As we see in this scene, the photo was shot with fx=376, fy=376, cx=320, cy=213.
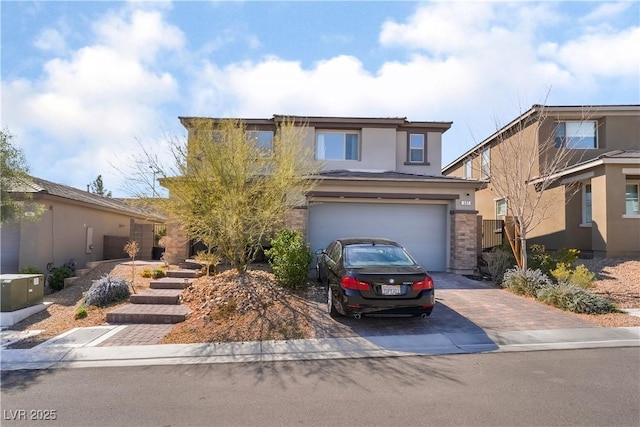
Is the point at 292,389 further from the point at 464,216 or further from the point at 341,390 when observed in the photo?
the point at 464,216

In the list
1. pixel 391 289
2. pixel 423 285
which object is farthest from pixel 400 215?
pixel 391 289

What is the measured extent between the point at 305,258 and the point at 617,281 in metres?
9.30

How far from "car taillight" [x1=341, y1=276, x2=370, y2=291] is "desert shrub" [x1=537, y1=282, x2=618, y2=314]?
5194 millimetres

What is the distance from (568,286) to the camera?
29.4ft

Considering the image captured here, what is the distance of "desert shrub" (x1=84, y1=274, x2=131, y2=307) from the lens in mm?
8852

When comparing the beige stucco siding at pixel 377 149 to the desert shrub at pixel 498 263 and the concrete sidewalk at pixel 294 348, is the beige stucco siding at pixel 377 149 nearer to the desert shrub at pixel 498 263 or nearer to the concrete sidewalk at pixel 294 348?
the desert shrub at pixel 498 263

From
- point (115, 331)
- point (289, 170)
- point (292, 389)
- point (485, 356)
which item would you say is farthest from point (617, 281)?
point (115, 331)

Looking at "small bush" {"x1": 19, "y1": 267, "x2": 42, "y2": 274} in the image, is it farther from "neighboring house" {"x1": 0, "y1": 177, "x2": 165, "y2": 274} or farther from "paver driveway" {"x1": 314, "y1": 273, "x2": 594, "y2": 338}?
"paver driveway" {"x1": 314, "y1": 273, "x2": 594, "y2": 338}

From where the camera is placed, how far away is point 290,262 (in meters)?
9.17

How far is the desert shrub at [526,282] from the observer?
9875 millimetres

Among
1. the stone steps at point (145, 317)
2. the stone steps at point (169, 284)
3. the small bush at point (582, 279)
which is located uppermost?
the small bush at point (582, 279)

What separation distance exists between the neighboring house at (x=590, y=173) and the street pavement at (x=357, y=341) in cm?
629

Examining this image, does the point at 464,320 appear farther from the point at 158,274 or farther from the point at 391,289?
the point at 158,274

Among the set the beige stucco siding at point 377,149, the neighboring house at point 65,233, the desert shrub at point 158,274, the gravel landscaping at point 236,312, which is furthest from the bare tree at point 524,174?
the neighboring house at point 65,233
